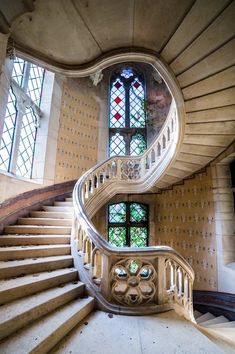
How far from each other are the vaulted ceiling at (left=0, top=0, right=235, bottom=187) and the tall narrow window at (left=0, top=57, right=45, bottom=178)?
2998 mm

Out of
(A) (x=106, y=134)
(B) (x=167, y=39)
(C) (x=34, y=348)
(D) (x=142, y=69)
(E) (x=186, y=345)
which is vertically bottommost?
(E) (x=186, y=345)

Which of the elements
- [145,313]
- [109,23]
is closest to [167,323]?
[145,313]

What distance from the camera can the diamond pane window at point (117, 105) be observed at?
733 cm

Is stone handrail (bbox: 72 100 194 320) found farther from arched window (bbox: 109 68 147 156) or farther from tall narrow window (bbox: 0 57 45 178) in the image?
arched window (bbox: 109 68 147 156)

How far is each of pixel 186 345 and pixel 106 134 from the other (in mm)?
6214

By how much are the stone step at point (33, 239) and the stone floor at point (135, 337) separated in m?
1.19

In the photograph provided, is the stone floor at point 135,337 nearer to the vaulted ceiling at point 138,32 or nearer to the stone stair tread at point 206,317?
the vaulted ceiling at point 138,32

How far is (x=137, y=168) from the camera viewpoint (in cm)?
497

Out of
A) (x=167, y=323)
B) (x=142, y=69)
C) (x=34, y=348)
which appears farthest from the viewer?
(x=142, y=69)

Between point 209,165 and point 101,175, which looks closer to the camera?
point 209,165

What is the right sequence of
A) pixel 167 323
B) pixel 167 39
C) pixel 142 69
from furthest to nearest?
1. pixel 142 69
2. pixel 167 323
3. pixel 167 39

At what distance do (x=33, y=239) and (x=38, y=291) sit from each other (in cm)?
93

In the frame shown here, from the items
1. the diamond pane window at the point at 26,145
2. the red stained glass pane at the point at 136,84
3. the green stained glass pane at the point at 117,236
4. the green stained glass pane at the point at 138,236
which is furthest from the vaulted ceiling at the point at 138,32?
the red stained glass pane at the point at 136,84

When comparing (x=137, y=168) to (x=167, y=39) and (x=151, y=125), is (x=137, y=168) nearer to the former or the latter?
(x=151, y=125)
